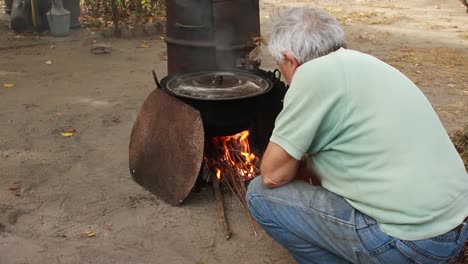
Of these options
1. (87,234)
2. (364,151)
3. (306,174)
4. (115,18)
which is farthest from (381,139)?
(115,18)

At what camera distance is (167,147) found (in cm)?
383

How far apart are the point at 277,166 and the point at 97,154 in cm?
266

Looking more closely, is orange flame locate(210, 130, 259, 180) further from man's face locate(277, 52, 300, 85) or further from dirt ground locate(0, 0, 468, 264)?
man's face locate(277, 52, 300, 85)

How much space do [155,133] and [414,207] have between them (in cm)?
223

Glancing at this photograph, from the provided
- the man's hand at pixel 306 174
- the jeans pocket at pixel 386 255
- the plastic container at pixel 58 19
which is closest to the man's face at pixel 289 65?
the man's hand at pixel 306 174

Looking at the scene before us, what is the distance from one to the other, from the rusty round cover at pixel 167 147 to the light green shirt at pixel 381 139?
143cm

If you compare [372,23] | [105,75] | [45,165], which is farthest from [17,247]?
[372,23]

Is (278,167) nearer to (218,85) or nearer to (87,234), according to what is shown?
(218,85)

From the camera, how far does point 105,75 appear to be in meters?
7.21

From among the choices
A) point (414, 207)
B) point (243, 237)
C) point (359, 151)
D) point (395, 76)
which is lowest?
point (243, 237)

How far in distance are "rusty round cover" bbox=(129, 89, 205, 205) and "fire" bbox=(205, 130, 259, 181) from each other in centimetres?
37

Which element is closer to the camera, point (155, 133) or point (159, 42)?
point (155, 133)

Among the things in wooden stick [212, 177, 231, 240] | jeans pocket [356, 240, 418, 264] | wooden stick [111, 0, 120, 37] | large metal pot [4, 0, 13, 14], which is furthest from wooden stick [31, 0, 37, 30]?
jeans pocket [356, 240, 418, 264]

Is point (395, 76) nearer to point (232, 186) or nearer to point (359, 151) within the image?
point (359, 151)
